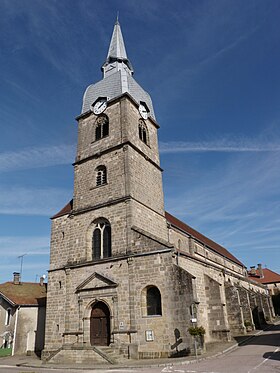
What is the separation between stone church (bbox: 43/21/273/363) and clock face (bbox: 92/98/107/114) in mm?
98

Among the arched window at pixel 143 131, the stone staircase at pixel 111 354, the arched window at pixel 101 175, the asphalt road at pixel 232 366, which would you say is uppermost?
the arched window at pixel 143 131

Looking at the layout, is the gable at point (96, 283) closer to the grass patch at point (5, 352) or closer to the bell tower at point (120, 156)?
the bell tower at point (120, 156)

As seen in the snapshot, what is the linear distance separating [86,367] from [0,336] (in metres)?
13.9

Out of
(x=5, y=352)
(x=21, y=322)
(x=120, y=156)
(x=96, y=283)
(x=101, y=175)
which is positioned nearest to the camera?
(x=96, y=283)

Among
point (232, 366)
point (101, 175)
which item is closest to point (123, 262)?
point (101, 175)

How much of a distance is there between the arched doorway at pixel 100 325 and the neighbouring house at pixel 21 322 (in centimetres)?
752

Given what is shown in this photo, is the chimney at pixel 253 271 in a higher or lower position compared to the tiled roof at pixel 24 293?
higher

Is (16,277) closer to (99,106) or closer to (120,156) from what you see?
(120,156)

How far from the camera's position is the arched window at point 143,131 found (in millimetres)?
25188

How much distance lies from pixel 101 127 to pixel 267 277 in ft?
170

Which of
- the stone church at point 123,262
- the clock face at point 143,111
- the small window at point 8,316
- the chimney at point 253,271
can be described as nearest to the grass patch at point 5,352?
the small window at point 8,316

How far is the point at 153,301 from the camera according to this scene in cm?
1755

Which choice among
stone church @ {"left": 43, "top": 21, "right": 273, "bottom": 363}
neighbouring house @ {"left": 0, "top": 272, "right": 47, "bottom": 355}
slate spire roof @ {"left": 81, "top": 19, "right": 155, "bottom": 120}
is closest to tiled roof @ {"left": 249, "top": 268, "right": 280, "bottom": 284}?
stone church @ {"left": 43, "top": 21, "right": 273, "bottom": 363}

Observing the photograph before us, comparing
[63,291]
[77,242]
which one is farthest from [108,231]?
[63,291]
